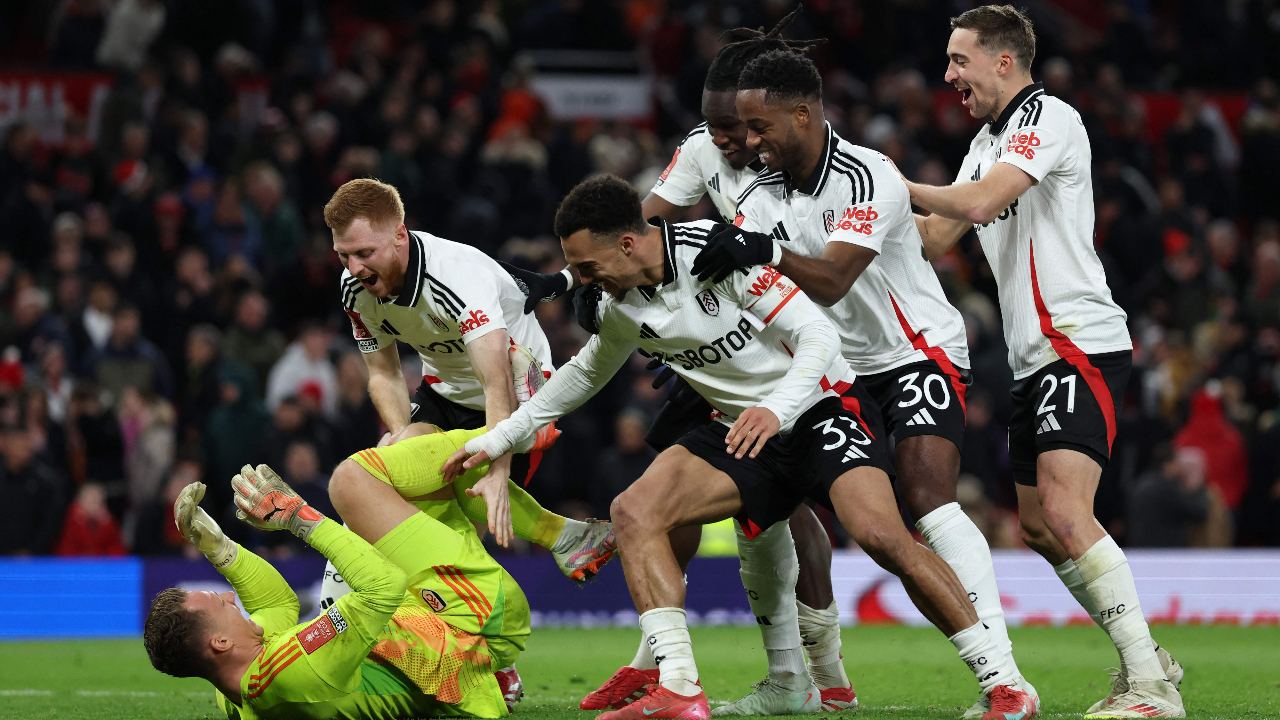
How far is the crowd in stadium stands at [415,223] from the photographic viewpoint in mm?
12570

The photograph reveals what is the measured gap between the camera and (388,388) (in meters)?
7.18

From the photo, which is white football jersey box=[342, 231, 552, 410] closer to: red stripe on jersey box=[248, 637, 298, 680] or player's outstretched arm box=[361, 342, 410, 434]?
player's outstretched arm box=[361, 342, 410, 434]

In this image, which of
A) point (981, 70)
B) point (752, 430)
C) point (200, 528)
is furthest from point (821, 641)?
point (200, 528)

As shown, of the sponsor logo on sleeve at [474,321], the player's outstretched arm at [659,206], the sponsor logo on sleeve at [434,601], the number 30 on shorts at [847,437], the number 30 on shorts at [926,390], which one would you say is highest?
the player's outstretched arm at [659,206]

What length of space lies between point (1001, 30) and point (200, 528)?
392cm

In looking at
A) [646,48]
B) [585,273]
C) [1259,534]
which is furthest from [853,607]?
[646,48]

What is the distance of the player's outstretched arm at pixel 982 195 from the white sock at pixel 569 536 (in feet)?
6.81

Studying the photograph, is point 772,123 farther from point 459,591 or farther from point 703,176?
point 459,591

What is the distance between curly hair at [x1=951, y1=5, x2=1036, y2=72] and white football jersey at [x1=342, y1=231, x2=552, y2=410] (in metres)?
2.35

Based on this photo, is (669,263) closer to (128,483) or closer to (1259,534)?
(128,483)

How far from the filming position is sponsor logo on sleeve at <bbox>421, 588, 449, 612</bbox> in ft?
20.0

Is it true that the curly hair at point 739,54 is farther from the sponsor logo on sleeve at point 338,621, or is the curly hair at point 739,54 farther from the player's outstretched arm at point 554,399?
the sponsor logo on sleeve at point 338,621

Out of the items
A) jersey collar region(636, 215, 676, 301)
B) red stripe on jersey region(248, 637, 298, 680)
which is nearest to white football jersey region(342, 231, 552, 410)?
jersey collar region(636, 215, 676, 301)

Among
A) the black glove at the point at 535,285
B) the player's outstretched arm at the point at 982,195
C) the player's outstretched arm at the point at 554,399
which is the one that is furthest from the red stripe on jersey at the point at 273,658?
the player's outstretched arm at the point at 982,195
